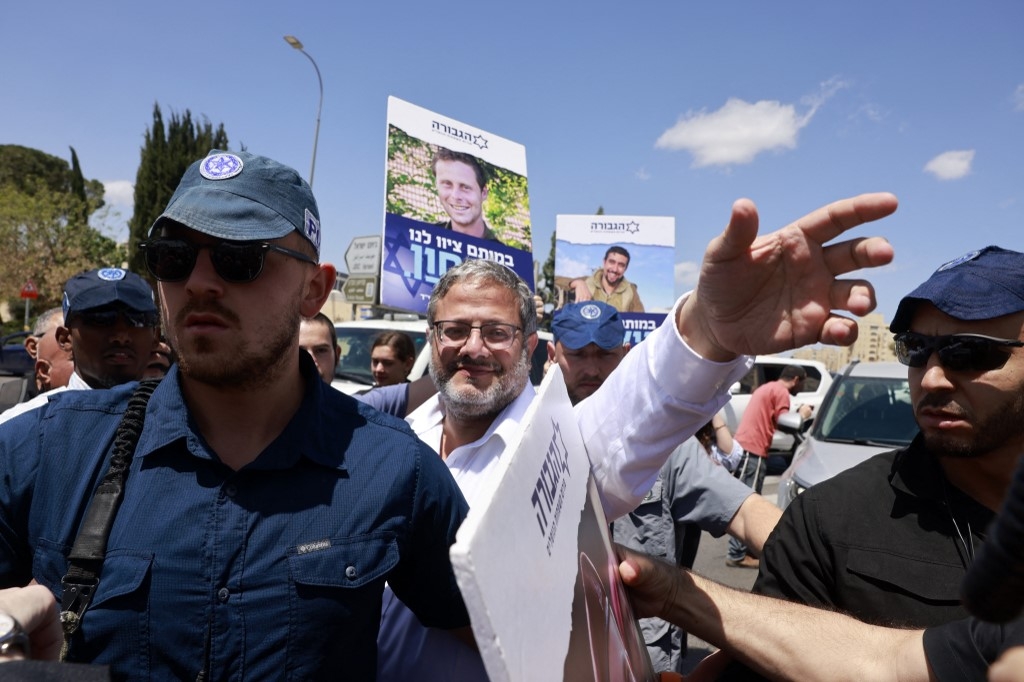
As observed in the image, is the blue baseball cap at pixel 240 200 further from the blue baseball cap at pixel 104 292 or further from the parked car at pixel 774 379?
the parked car at pixel 774 379

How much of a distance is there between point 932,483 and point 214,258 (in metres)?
1.80

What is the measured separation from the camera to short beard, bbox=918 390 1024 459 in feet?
6.27

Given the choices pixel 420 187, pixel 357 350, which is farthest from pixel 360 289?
pixel 420 187

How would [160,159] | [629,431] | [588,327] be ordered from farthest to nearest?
[160,159] → [588,327] → [629,431]

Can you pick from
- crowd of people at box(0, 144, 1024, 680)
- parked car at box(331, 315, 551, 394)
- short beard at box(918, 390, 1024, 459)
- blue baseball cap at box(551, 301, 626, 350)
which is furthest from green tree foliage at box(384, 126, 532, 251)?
short beard at box(918, 390, 1024, 459)

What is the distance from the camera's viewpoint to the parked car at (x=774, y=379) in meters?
13.0

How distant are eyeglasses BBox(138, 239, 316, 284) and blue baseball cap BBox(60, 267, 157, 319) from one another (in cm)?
193

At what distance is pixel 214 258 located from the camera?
1488 mm

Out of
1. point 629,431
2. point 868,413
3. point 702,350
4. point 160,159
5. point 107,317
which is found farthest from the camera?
point 160,159

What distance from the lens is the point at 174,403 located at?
4.82 feet

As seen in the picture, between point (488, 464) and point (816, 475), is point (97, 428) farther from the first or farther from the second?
point (816, 475)

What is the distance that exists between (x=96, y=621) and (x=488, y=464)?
4.13ft

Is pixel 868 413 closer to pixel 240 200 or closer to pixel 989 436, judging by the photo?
pixel 989 436

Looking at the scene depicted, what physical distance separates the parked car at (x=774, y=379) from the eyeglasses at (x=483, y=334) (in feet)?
34.5
